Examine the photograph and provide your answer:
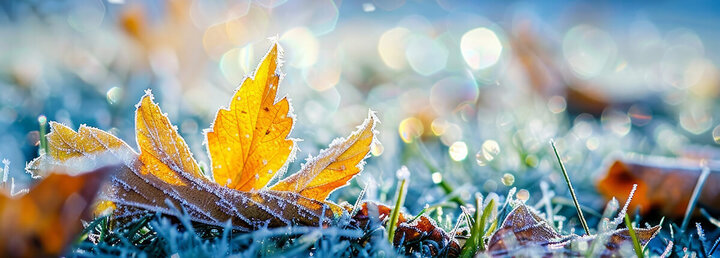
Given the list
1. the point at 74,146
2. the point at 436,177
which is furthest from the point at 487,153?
→ the point at 74,146

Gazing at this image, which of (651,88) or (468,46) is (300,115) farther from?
(468,46)

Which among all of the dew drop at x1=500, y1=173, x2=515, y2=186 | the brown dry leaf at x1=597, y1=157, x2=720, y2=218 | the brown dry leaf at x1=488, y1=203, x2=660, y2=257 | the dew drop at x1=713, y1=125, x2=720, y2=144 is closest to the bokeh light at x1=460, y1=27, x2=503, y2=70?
the dew drop at x1=713, y1=125, x2=720, y2=144

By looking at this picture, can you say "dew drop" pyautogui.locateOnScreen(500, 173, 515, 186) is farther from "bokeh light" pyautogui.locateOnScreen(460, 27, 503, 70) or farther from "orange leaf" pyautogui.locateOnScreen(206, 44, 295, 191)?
"bokeh light" pyautogui.locateOnScreen(460, 27, 503, 70)

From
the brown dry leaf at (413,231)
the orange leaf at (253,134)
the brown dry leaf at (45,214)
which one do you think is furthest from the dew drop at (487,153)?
the brown dry leaf at (45,214)

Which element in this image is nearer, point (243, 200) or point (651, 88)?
point (243, 200)

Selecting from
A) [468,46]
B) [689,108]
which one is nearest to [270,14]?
[468,46]

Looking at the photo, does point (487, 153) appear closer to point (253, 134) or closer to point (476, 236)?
point (476, 236)

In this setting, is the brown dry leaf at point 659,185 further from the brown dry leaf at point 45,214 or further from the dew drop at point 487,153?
the brown dry leaf at point 45,214
